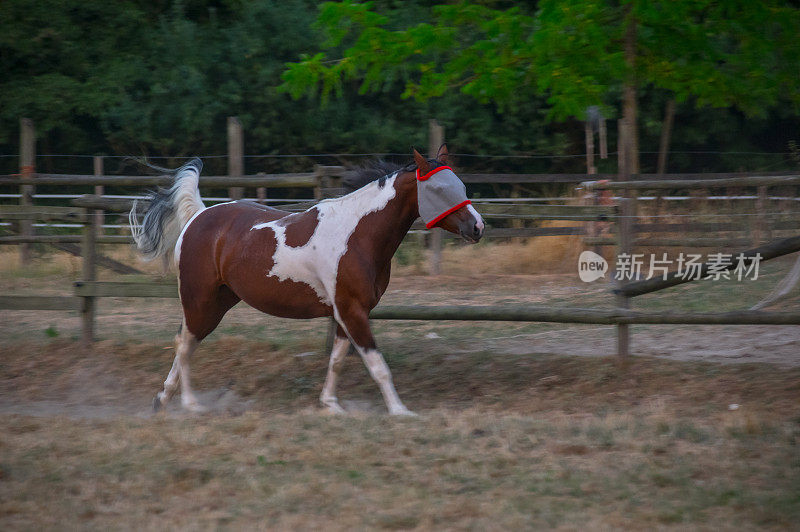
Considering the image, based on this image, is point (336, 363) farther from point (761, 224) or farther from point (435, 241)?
point (761, 224)

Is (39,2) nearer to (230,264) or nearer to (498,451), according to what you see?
(230,264)

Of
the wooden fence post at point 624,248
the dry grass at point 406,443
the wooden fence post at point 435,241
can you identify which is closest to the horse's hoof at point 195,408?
the dry grass at point 406,443

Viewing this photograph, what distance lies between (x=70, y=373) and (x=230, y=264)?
2.03 m

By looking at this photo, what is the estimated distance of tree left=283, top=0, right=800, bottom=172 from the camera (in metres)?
6.02

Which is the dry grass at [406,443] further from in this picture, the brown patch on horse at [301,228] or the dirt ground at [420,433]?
the brown patch on horse at [301,228]

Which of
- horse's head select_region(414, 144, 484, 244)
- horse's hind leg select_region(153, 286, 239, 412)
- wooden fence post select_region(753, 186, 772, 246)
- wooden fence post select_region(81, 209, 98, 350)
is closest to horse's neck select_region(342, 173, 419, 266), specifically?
horse's head select_region(414, 144, 484, 244)

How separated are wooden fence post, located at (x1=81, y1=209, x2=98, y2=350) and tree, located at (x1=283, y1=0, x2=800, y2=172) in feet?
6.89

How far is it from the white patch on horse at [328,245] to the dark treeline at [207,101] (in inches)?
466

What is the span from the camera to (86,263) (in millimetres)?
6969

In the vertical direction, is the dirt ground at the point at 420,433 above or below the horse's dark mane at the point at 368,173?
below

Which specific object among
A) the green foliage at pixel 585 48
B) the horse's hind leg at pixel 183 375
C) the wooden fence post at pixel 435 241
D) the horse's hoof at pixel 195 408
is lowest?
the horse's hoof at pixel 195 408

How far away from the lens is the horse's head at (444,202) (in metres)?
5.13

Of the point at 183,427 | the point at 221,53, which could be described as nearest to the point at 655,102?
the point at 221,53

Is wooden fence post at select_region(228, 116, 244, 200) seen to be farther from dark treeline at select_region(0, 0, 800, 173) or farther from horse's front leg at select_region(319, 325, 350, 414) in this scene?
dark treeline at select_region(0, 0, 800, 173)
